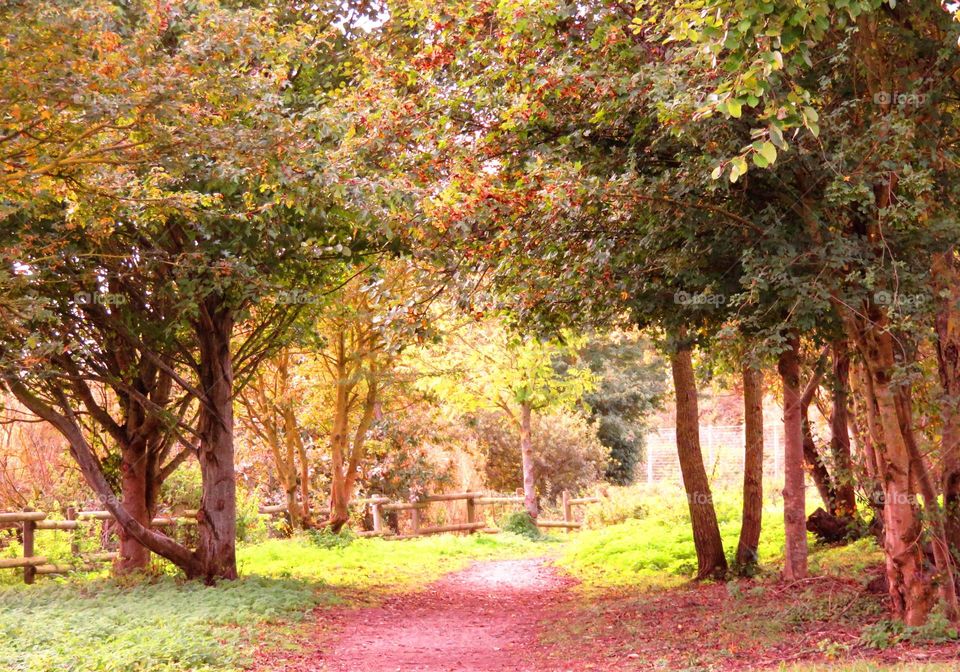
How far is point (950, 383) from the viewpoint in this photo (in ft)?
26.3

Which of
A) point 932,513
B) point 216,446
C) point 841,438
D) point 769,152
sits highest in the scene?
point 769,152

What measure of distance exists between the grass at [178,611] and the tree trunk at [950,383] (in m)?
6.41

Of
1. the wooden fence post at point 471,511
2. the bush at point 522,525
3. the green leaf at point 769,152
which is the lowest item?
the bush at point 522,525

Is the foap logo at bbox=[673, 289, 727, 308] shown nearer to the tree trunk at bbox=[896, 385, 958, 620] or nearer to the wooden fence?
the tree trunk at bbox=[896, 385, 958, 620]

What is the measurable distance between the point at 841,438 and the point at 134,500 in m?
9.95

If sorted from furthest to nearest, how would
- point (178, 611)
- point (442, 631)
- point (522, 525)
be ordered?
point (522, 525)
point (442, 631)
point (178, 611)

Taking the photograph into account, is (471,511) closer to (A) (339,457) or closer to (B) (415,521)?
(B) (415,521)

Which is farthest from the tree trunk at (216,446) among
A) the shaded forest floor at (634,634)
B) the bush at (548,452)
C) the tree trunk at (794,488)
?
the bush at (548,452)

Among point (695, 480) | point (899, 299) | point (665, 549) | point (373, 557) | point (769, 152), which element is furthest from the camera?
point (373, 557)

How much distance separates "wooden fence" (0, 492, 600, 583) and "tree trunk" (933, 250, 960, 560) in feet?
37.0

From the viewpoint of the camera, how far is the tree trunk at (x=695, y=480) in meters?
11.5

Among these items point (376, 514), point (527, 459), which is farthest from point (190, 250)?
point (527, 459)

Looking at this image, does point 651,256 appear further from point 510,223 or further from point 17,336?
point 17,336

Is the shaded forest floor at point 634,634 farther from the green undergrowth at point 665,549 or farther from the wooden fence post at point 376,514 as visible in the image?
the wooden fence post at point 376,514
